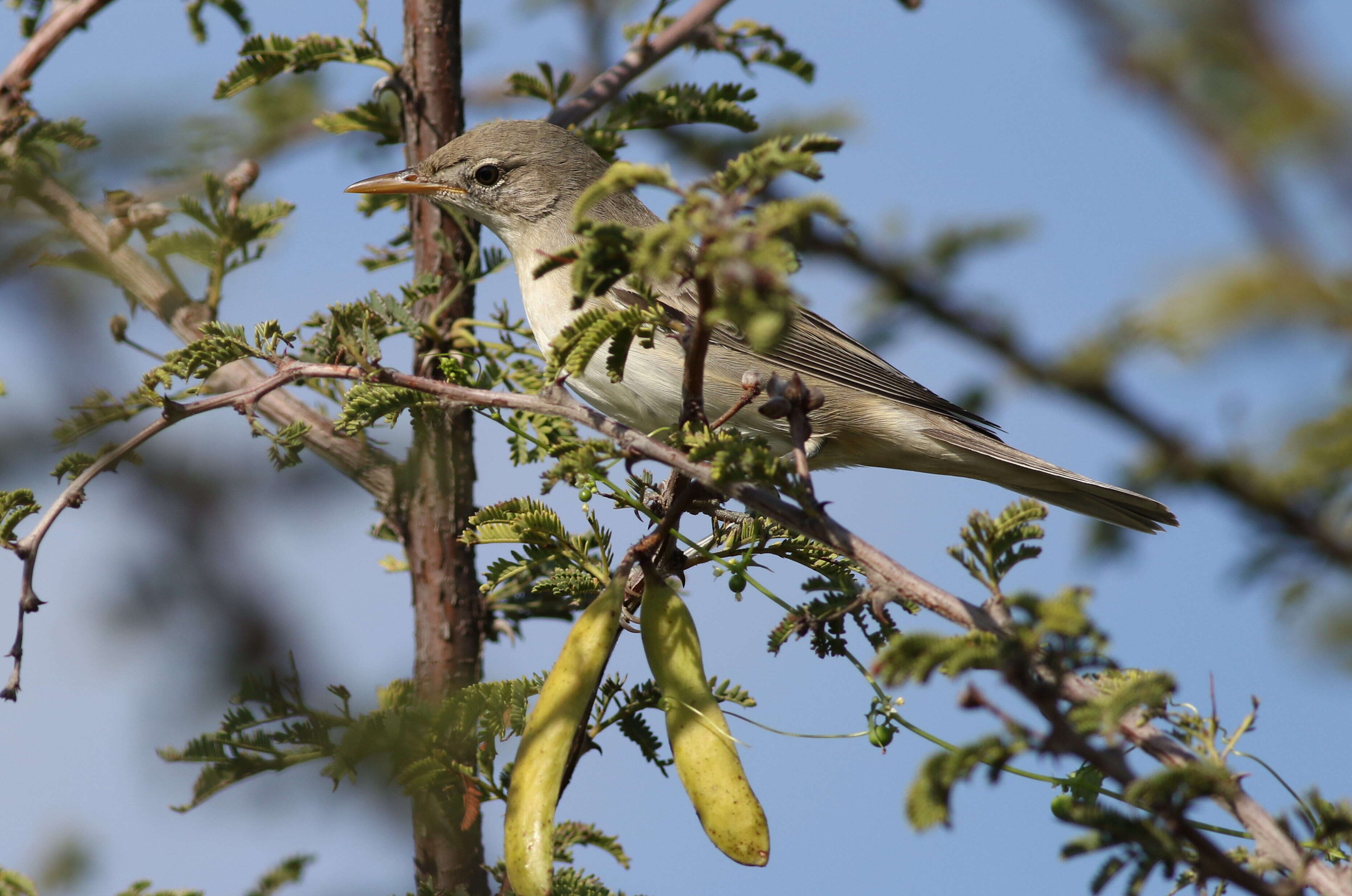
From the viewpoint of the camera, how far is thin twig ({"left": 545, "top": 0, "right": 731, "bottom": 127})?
4469mm

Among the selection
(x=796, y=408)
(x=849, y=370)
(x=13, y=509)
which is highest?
(x=849, y=370)

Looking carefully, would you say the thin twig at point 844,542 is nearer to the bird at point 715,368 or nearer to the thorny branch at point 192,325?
the thorny branch at point 192,325

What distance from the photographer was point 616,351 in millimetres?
2271

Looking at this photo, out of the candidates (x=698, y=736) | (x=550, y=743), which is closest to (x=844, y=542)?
(x=698, y=736)

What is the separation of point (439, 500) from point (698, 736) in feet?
4.08

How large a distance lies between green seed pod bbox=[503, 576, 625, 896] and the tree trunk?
0.56m

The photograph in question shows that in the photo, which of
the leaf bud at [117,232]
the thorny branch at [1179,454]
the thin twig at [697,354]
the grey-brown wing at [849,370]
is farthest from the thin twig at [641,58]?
the thorny branch at [1179,454]

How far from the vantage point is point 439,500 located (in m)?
3.35

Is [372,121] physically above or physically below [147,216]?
above

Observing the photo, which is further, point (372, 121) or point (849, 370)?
point (849, 370)

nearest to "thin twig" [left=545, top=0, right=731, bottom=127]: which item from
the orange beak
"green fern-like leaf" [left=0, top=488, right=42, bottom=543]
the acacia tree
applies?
the acacia tree

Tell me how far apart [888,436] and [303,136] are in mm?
2991

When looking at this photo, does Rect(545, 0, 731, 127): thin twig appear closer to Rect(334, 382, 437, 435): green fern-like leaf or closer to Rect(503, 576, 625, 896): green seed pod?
Rect(334, 382, 437, 435): green fern-like leaf

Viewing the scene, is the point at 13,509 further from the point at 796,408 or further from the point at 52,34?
the point at 52,34
